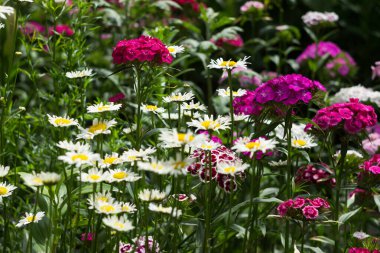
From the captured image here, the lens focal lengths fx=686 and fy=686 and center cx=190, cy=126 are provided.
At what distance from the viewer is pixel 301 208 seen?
201 centimetres

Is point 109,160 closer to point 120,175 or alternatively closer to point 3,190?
point 120,175

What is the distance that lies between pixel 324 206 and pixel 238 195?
19.3 inches

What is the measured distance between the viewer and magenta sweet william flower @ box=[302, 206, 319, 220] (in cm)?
199

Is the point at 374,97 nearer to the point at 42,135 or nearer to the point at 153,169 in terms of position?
the point at 42,135

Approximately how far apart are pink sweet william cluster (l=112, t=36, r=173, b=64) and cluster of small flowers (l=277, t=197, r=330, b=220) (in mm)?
623

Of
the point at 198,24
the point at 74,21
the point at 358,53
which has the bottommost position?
the point at 358,53

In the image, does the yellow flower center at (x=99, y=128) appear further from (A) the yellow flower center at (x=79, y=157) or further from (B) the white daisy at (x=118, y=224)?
(B) the white daisy at (x=118, y=224)

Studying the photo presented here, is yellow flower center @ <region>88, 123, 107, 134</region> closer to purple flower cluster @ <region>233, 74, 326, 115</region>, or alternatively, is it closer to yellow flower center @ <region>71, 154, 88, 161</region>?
yellow flower center @ <region>71, 154, 88, 161</region>

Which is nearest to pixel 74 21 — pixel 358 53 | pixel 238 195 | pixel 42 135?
pixel 42 135

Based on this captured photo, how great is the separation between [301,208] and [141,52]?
0.70 meters

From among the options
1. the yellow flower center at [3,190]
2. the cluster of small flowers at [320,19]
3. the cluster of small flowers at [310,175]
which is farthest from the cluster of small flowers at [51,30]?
the cluster of small flowers at [320,19]

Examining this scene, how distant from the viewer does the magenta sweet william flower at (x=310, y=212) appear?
78.4 inches

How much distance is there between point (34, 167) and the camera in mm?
2840

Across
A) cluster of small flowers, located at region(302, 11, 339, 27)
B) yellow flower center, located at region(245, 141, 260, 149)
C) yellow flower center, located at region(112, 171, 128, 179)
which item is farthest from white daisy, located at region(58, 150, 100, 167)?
cluster of small flowers, located at region(302, 11, 339, 27)
